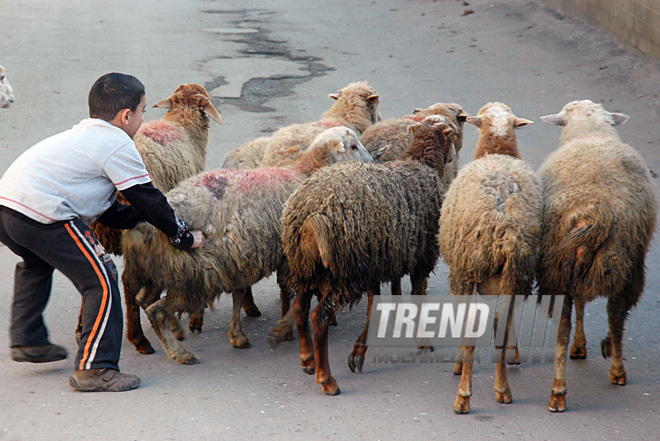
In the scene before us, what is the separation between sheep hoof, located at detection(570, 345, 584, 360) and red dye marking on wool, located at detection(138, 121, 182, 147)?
123 inches

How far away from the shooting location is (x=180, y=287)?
4.22 metres

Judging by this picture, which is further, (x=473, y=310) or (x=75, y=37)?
(x=75, y=37)

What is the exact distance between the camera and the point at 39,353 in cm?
415

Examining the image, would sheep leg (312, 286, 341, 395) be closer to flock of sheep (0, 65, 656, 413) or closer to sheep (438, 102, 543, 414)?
flock of sheep (0, 65, 656, 413)

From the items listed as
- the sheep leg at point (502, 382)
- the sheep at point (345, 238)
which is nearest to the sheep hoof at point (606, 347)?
the sheep leg at point (502, 382)

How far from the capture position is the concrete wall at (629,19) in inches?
404

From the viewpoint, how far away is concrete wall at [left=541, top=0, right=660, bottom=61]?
404 inches

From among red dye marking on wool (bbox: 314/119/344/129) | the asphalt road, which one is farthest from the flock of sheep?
red dye marking on wool (bbox: 314/119/344/129)

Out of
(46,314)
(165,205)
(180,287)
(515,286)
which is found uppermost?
(165,205)

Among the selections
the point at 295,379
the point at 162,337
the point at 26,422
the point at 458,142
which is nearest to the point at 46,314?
the point at 162,337

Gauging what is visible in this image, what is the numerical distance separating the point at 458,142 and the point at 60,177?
128 inches

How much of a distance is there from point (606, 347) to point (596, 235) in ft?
3.31

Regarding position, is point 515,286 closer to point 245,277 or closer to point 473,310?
point 473,310

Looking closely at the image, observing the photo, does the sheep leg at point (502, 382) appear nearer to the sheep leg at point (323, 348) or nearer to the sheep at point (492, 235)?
the sheep at point (492, 235)
